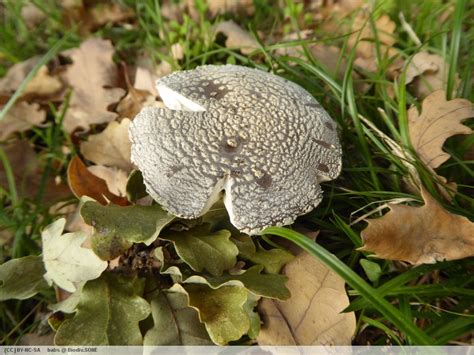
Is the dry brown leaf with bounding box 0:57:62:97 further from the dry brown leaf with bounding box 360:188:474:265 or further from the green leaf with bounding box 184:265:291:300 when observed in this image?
the dry brown leaf with bounding box 360:188:474:265

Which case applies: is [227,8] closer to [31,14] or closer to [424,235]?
[31,14]

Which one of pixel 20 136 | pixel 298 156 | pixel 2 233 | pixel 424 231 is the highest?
pixel 298 156

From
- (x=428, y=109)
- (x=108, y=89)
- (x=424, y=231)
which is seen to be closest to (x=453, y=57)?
(x=428, y=109)

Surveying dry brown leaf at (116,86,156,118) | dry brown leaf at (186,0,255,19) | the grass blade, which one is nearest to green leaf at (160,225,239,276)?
the grass blade

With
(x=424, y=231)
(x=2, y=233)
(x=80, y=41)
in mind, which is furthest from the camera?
(x=80, y=41)

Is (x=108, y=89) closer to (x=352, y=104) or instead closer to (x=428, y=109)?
(x=352, y=104)
